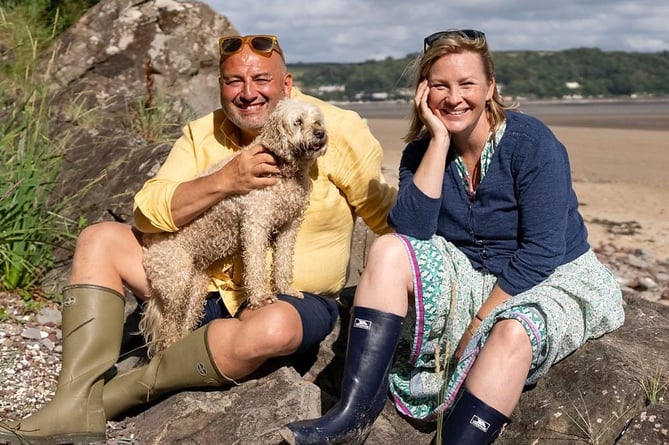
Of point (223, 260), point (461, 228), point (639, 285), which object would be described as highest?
point (461, 228)

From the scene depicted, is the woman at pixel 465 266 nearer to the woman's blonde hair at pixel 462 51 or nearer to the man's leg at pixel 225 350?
the woman's blonde hair at pixel 462 51

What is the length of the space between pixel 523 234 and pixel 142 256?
6.46 feet

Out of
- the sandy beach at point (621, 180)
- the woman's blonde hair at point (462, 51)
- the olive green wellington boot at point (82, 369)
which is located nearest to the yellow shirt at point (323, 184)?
the woman's blonde hair at point (462, 51)

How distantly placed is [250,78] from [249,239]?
82 centimetres

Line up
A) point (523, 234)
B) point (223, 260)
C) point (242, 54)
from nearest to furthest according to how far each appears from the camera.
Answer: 1. point (523, 234)
2. point (242, 54)
3. point (223, 260)

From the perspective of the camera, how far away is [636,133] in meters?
24.9

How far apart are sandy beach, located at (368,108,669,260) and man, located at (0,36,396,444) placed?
19.7 ft

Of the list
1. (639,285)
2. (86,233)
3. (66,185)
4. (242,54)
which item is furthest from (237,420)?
(639,285)

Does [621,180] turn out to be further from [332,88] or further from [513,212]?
[332,88]

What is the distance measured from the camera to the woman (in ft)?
11.5

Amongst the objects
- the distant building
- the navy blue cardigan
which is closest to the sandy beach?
the navy blue cardigan

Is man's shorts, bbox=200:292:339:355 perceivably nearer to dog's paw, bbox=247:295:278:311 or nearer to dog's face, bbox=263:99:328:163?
dog's paw, bbox=247:295:278:311

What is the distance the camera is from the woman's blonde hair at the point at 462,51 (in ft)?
12.3

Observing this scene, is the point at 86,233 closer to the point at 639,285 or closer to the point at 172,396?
the point at 172,396
